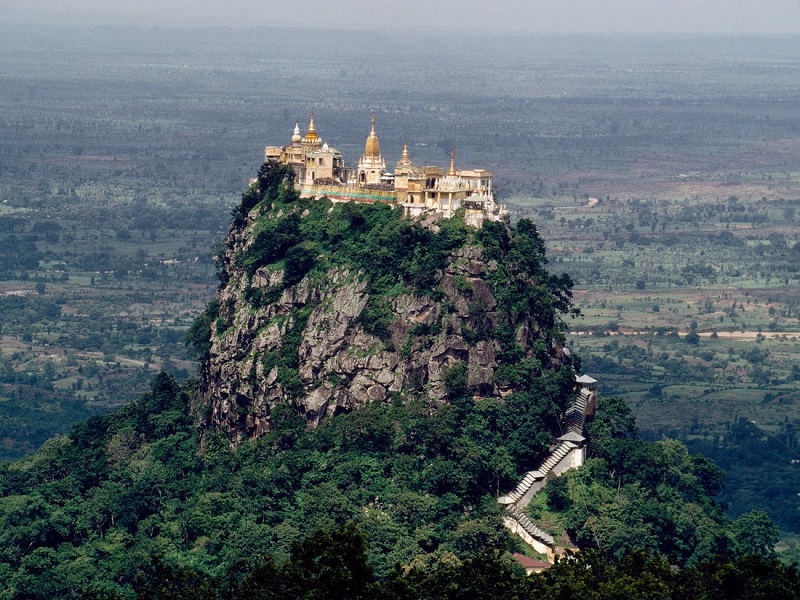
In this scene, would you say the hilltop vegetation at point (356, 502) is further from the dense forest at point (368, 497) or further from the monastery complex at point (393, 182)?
the monastery complex at point (393, 182)

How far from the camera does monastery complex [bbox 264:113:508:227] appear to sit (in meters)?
76.4

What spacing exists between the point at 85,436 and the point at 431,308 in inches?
581

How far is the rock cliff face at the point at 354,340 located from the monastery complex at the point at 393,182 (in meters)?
1.06

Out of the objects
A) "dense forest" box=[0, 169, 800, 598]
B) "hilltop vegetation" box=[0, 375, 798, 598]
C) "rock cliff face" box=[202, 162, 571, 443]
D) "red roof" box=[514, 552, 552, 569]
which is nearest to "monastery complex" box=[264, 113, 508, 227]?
"rock cliff face" box=[202, 162, 571, 443]

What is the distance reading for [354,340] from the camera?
74500mm

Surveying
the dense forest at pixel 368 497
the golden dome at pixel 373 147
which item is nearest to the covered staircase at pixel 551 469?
the dense forest at pixel 368 497

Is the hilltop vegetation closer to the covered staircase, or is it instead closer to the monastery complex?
the covered staircase

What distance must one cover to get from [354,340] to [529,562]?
11777 millimetres

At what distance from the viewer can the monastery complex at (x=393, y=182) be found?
76.4 m

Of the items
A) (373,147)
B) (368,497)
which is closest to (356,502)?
(368,497)

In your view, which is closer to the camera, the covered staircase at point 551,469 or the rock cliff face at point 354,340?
the covered staircase at point 551,469

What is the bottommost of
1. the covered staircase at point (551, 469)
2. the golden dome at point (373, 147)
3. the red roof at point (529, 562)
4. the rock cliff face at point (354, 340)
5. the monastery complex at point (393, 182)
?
the red roof at point (529, 562)

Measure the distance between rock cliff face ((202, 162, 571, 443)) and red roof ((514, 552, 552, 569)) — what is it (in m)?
7.80

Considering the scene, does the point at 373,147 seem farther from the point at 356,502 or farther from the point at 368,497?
the point at 356,502
